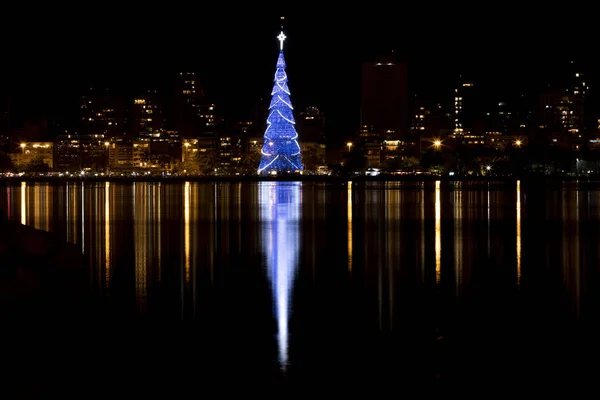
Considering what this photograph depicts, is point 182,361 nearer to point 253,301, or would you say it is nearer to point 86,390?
point 86,390

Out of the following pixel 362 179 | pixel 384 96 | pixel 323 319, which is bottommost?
pixel 323 319

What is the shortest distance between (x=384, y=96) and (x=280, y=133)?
6910cm

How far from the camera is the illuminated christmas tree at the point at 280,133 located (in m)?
90.2

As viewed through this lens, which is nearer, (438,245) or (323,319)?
(323,319)

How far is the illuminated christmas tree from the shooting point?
9019 centimetres

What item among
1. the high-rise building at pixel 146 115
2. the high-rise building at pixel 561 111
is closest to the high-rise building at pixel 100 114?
the high-rise building at pixel 146 115

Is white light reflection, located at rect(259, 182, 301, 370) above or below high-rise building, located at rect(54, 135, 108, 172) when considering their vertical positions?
below

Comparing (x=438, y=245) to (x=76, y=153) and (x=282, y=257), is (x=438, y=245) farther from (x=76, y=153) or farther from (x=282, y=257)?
(x=76, y=153)

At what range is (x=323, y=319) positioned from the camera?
38.6ft

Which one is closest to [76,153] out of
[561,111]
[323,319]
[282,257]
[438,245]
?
[561,111]

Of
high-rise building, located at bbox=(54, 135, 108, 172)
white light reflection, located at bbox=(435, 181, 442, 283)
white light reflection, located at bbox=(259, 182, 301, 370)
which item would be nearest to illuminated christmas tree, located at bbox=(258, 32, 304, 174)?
high-rise building, located at bbox=(54, 135, 108, 172)

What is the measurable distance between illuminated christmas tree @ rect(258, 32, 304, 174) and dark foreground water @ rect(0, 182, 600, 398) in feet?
221

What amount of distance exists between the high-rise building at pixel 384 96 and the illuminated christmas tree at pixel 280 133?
5575 centimetres

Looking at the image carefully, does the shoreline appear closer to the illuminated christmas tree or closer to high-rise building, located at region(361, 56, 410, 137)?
the illuminated christmas tree
